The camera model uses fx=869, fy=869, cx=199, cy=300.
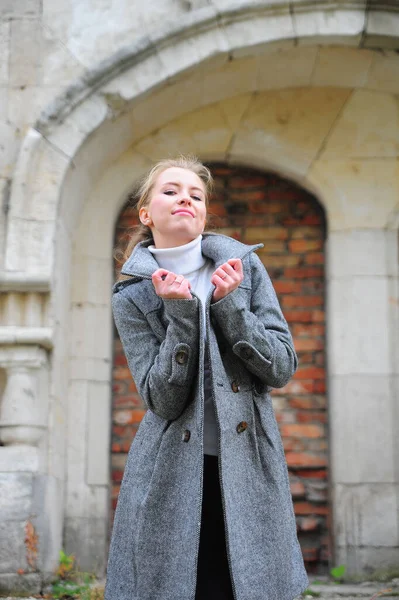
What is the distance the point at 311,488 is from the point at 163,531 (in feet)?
8.70

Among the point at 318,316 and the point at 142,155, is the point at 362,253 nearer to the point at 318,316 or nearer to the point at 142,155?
the point at 318,316

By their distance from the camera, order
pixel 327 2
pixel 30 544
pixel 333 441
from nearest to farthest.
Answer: pixel 30 544 → pixel 327 2 → pixel 333 441

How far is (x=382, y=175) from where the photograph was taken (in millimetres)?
4699

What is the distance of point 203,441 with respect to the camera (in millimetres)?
2000

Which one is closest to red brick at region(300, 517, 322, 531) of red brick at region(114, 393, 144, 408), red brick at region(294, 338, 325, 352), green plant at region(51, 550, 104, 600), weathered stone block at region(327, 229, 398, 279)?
red brick at region(294, 338, 325, 352)

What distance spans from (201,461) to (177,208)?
61 centimetres

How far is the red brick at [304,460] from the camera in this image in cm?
451

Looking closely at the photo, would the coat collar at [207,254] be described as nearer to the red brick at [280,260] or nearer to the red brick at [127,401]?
the red brick at [127,401]

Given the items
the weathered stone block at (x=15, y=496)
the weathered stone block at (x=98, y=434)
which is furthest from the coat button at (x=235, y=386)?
the weathered stone block at (x=98, y=434)

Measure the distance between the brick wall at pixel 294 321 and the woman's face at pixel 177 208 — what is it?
2109 millimetres

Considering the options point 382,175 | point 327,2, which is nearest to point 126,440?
point 382,175

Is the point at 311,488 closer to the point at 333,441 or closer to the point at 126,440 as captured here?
the point at 333,441

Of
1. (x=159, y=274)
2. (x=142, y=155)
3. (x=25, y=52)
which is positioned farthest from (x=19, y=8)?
(x=159, y=274)

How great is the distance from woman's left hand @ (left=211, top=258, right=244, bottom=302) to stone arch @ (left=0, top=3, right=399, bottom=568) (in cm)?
210
